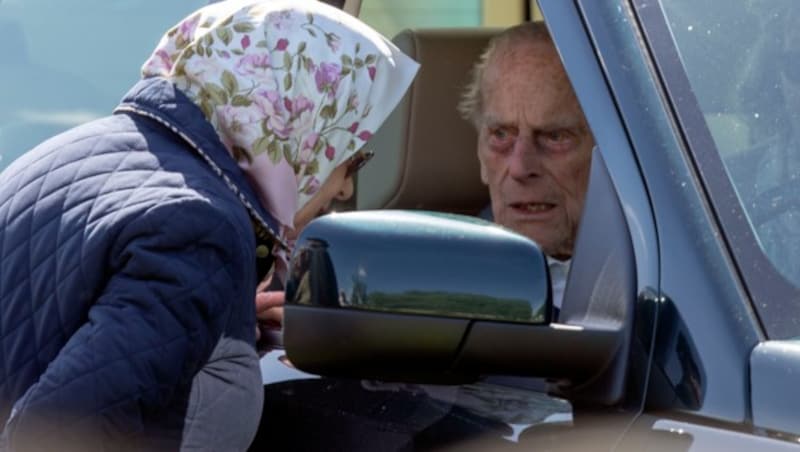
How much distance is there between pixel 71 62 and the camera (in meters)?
3.26

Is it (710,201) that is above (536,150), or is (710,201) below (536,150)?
above

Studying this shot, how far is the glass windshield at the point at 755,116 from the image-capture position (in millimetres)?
2029

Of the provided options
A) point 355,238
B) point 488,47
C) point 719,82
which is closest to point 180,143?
point 355,238

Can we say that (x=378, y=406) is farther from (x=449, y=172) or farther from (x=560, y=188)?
(x=449, y=172)

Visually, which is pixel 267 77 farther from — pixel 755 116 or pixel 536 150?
pixel 536 150

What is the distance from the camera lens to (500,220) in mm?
3447

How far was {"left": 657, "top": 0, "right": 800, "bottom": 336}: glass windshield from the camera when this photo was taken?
2029mm

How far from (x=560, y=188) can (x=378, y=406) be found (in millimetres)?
1114

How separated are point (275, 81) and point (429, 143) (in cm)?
125

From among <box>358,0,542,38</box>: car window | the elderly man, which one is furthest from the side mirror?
<box>358,0,542,38</box>: car window

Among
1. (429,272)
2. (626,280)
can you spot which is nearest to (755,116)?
(626,280)

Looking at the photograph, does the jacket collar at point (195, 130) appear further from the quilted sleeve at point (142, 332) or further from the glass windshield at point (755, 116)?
the glass windshield at point (755, 116)

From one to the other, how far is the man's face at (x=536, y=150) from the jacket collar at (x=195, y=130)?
0.83m

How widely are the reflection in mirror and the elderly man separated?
1.20 meters
